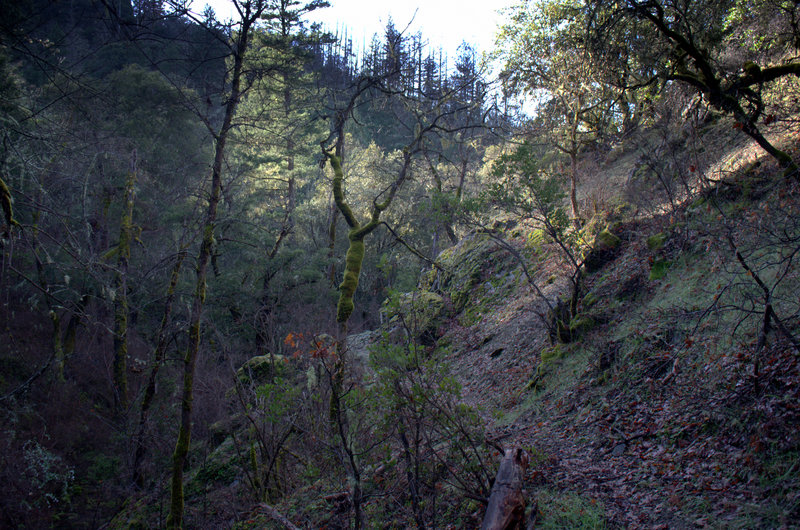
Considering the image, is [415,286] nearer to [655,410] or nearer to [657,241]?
[655,410]

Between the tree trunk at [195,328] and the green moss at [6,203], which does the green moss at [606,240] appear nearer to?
the tree trunk at [195,328]

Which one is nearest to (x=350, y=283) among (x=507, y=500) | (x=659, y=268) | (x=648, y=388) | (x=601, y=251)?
(x=601, y=251)

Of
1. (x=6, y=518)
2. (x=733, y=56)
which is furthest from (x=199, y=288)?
(x=733, y=56)

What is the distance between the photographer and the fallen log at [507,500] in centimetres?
403

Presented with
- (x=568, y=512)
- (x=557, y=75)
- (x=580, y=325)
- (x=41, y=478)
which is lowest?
(x=41, y=478)

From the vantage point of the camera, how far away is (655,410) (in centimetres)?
553

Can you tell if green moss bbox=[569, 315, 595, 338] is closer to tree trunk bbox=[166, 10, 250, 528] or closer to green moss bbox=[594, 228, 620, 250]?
green moss bbox=[594, 228, 620, 250]

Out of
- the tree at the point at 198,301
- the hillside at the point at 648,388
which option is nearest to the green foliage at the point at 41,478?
the hillside at the point at 648,388

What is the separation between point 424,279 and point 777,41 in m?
12.2

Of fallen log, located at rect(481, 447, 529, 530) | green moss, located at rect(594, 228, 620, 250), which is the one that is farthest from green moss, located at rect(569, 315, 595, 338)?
fallen log, located at rect(481, 447, 529, 530)

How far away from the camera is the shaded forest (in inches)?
174

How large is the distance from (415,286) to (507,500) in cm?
398

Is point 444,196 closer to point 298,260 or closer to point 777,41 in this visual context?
point 777,41

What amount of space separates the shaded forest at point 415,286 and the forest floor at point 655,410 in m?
0.04
